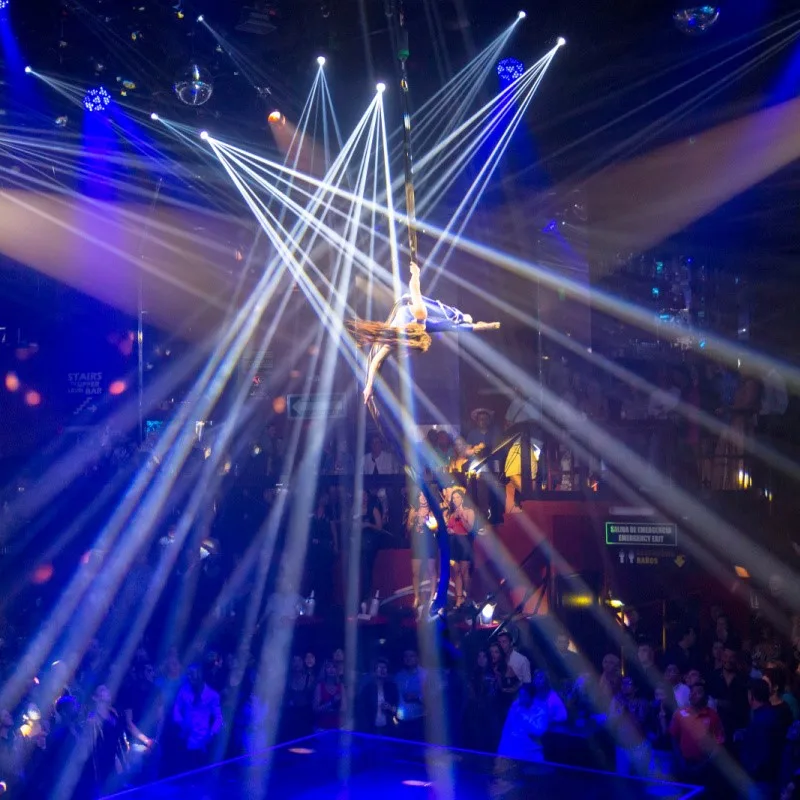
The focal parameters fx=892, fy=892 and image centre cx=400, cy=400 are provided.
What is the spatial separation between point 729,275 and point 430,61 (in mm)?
6585

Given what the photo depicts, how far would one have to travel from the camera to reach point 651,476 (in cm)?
944

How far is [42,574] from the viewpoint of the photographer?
9.86m

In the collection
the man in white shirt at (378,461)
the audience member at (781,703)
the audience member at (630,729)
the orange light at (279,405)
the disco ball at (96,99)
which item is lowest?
the audience member at (630,729)

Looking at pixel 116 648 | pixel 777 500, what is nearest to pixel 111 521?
pixel 116 648

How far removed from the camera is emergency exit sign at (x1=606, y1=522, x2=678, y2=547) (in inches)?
362

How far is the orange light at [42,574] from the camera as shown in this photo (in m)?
9.82

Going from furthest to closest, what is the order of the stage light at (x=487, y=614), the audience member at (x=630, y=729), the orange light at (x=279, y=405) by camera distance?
the orange light at (x=279, y=405) < the stage light at (x=487, y=614) < the audience member at (x=630, y=729)

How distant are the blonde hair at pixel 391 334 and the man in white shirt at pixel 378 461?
248 inches

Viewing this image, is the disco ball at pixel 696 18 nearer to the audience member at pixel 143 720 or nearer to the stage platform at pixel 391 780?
the stage platform at pixel 391 780

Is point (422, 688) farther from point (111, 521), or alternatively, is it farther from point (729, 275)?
point (729, 275)

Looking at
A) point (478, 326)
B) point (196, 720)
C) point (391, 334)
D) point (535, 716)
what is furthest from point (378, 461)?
point (478, 326)

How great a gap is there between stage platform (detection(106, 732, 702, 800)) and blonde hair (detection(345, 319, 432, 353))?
10.3 feet

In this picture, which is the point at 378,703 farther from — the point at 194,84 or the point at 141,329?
the point at 141,329

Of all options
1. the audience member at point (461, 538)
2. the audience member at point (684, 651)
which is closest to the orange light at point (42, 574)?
the audience member at point (461, 538)
